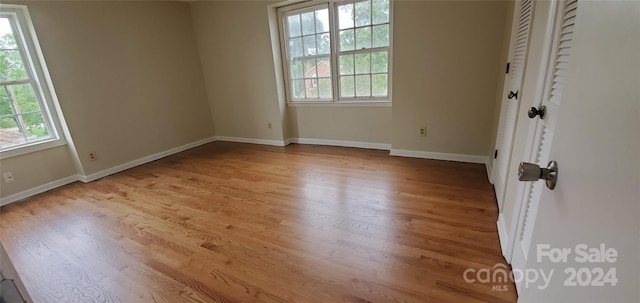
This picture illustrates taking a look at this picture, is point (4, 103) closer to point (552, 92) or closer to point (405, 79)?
point (405, 79)

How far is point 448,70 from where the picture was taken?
295 cm

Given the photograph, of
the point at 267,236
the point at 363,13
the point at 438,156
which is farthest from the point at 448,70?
the point at 267,236

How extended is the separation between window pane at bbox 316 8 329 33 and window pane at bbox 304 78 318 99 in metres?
0.67

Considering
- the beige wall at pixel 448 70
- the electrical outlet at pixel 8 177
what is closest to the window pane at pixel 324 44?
the beige wall at pixel 448 70

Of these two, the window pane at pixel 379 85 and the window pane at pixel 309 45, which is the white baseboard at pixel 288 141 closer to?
the window pane at pixel 309 45

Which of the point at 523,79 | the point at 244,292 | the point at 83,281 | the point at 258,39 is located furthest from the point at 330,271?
the point at 258,39

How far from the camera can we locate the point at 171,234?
2.06m

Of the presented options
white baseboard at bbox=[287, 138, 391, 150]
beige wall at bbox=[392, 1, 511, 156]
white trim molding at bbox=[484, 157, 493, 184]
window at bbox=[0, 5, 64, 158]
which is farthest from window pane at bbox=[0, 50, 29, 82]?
white trim molding at bbox=[484, 157, 493, 184]

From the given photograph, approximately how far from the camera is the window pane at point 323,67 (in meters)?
3.84

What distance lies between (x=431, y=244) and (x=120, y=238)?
218cm

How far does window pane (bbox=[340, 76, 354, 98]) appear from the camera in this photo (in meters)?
3.78

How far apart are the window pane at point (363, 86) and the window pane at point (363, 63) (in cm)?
8

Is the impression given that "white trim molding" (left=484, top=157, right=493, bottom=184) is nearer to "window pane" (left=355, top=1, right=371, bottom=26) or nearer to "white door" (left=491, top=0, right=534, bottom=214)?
"white door" (left=491, top=0, right=534, bottom=214)

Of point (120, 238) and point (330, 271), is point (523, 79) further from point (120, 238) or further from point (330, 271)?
point (120, 238)
